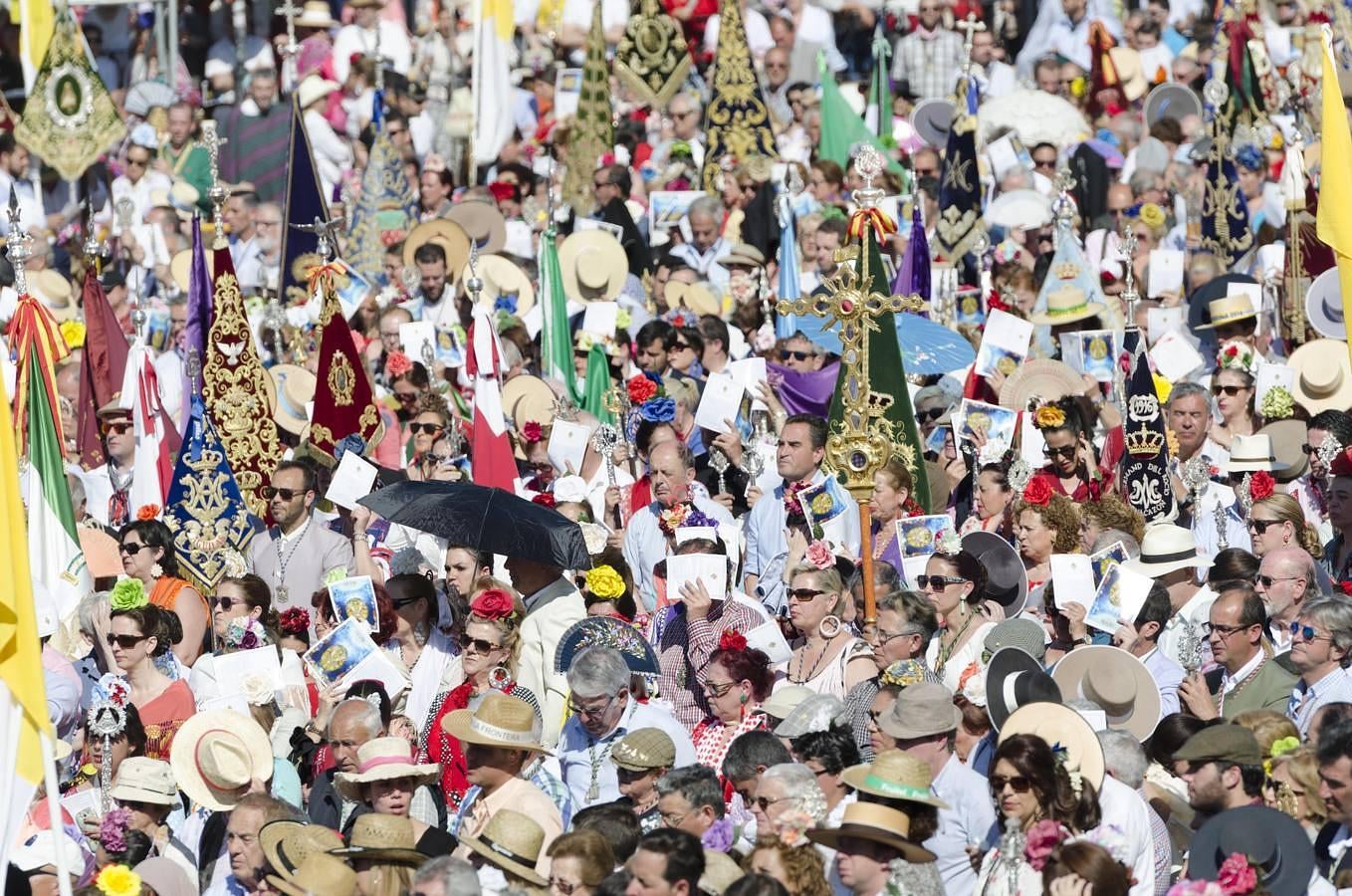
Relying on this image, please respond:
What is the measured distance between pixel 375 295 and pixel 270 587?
506 centimetres

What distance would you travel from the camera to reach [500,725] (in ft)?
35.2

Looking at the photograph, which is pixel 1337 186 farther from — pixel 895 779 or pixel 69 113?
pixel 69 113

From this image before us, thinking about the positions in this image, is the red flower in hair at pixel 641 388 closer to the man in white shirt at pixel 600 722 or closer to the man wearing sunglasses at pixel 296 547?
the man wearing sunglasses at pixel 296 547

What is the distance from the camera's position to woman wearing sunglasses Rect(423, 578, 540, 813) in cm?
1158

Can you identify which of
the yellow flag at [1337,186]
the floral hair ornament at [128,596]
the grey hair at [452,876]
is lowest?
the floral hair ornament at [128,596]

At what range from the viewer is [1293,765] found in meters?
9.94

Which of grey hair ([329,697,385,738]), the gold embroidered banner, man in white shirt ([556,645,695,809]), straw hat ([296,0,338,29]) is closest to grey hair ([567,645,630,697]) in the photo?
man in white shirt ([556,645,695,809])

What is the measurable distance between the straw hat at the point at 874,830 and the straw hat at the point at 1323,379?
6.07 metres

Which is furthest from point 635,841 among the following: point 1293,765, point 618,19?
point 618,19

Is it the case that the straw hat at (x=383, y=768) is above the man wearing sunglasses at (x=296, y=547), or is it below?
above

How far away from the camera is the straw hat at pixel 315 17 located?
87.8 feet

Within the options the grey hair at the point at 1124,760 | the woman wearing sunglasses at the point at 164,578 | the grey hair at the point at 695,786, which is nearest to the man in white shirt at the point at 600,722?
the grey hair at the point at 695,786

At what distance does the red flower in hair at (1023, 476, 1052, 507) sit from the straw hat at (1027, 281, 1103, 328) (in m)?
3.78

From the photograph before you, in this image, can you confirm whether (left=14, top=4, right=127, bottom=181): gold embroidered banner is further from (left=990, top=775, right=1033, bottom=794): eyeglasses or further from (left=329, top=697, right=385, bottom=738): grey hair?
(left=990, top=775, right=1033, bottom=794): eyeglasses
